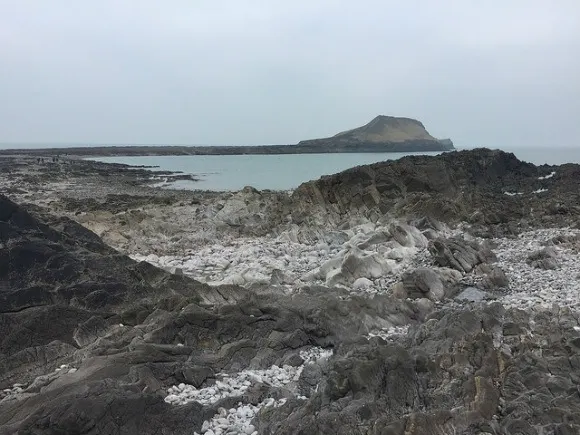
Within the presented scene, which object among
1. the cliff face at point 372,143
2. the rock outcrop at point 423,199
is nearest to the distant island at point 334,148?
the cliff face at point 372,143

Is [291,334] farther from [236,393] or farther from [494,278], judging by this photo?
[494,278]

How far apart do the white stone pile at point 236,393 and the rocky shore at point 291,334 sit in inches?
1.2

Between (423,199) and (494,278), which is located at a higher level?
(423,199)

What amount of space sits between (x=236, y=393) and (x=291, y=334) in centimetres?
249

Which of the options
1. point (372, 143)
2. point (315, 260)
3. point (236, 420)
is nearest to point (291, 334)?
point (236, 420)

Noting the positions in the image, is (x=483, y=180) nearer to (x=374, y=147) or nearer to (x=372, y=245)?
(x=372, y=245)

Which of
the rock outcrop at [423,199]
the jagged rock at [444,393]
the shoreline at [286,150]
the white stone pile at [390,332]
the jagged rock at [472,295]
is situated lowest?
the jagged rock at [472,295]

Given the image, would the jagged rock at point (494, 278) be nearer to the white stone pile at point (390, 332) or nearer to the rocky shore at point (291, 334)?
the rocky shore at point (291, 334)

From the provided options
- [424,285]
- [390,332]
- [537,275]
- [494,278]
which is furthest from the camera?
[537,275]

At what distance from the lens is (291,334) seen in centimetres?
1024

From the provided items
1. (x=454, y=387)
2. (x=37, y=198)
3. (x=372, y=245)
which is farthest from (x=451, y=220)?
(x=37, y=198)

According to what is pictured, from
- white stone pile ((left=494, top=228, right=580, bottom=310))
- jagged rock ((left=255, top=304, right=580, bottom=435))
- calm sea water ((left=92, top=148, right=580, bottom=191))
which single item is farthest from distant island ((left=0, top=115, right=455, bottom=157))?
jagged rock ((left=255, top=304, right=580, bottom=435))

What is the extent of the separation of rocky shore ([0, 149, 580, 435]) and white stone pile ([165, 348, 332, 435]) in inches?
1.2

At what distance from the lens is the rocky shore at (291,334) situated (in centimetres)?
670
